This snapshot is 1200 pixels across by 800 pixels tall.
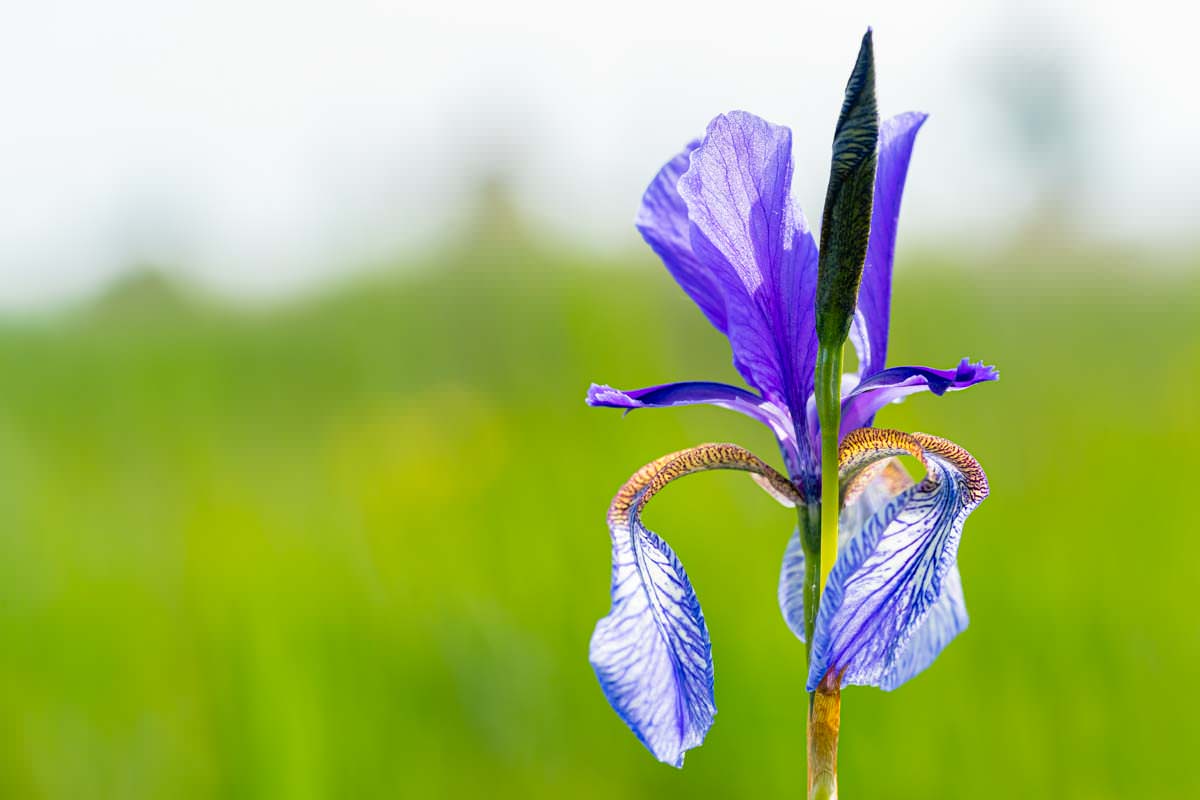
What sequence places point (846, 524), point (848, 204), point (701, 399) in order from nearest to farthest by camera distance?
point (848, 204), point (701, 399), point (846, 524)

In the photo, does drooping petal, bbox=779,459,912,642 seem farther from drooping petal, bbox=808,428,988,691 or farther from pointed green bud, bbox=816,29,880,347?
pointed green bud, bbox=816,29,880,347

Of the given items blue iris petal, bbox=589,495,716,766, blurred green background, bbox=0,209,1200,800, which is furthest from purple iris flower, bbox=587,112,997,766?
blurred green background, bbox=0,209,1200,800

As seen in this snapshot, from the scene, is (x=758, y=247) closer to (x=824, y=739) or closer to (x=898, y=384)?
(x=898, y=384)

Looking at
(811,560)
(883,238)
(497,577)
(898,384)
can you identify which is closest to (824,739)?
(811,560)

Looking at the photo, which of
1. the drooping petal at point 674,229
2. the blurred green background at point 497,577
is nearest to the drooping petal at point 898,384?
the drooping petal at point 674,229

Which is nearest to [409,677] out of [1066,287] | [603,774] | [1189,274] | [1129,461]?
[603,774]

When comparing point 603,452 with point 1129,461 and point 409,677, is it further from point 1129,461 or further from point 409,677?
point 1129,461

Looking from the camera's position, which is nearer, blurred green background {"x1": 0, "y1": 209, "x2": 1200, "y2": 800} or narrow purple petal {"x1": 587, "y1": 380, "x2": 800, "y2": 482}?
narrow purple petal {"x1": 587, "y1": 380, "x2": 800, "y2": 482}
